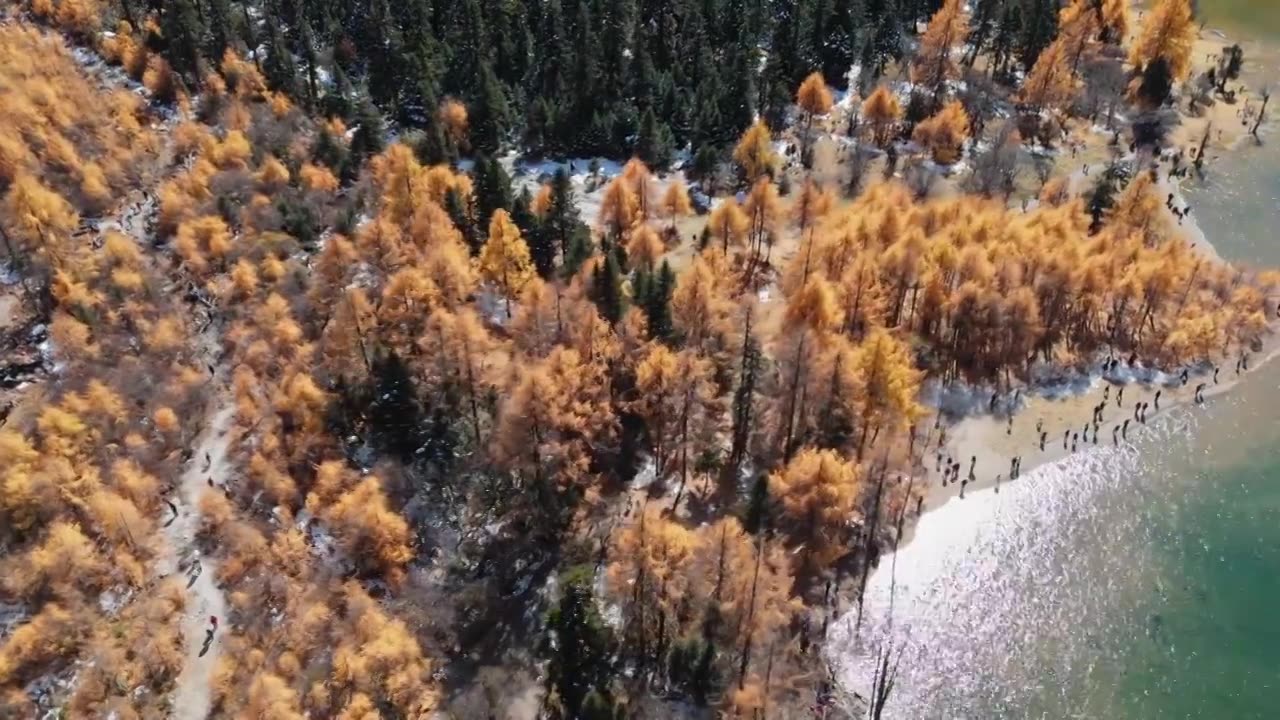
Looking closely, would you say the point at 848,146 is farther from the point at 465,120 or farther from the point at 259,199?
the point at 259,199

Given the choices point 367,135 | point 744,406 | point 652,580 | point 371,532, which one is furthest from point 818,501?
point 367,135

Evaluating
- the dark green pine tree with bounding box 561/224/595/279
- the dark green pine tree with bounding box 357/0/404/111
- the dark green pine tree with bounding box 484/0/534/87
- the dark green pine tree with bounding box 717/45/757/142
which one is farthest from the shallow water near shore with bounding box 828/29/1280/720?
the dark green pine tree with bounding box 357/0/404/111

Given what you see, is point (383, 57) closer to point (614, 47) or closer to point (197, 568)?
point (614, 47)

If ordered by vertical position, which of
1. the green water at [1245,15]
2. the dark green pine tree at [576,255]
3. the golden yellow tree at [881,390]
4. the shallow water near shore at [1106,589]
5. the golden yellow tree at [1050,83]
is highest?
the green water at [1245,15]

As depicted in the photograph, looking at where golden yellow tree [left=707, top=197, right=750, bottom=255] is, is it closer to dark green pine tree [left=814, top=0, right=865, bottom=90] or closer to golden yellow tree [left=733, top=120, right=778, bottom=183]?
golden yellow tree [left=733, top=120, right=778, bottom=183]

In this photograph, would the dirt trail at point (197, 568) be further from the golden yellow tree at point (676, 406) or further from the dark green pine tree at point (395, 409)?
the golden yellow tree at point (676, 406)

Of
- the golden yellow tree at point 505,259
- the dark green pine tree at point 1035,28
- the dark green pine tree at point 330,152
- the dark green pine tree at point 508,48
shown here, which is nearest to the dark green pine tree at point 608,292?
the golden yellow tree at point 505,259
